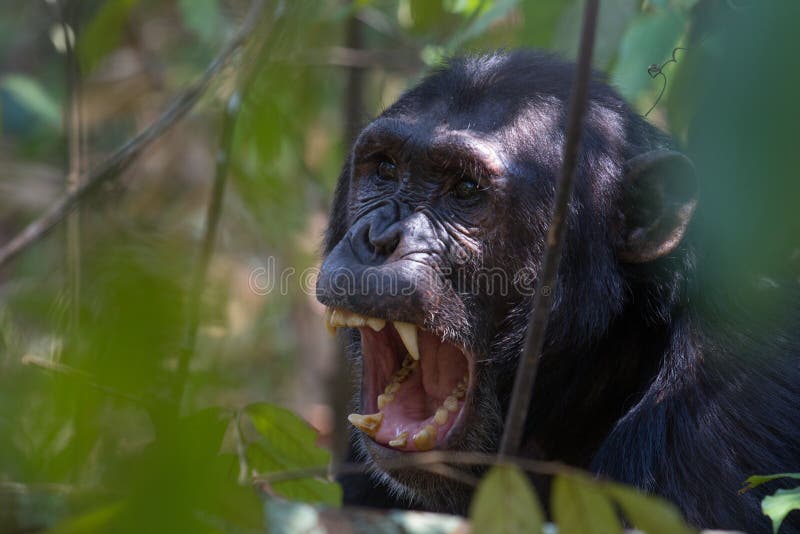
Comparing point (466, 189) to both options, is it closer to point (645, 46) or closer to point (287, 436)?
point (645, 46)

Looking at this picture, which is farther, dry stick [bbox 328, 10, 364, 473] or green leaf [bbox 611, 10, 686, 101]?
dry stick [bbox 328, 10, 364, 473]

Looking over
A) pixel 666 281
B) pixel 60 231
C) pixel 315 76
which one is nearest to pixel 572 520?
pixel 666 281

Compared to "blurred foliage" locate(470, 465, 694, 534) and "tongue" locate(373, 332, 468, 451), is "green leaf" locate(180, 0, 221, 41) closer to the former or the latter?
"tongue" locate(373, 332, 468, 451)

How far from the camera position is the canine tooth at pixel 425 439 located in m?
3.86

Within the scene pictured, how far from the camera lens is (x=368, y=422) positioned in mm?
3980

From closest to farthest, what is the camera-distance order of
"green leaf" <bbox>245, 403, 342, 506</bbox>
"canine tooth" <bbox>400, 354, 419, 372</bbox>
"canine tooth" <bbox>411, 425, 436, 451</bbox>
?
"green leaf" <bbox>245, 403, 342, 506</bbox> → "canine tooth" <bbox>411, 425, 436, 451</bbox> → "canine tooth" <bbox>400, 354, 419, 372</bbox>

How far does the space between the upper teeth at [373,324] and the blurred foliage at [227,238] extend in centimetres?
51

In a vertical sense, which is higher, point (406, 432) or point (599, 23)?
point (599, 23)

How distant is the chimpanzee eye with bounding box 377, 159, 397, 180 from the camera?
4.45 meters

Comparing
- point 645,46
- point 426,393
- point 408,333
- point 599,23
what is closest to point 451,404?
point 426,393

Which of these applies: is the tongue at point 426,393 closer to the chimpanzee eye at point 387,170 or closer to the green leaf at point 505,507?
the chimpanzee eye at point 387,170

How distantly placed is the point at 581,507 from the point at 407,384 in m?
2.60

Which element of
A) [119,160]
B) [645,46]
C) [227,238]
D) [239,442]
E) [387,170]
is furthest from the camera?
[227,238]

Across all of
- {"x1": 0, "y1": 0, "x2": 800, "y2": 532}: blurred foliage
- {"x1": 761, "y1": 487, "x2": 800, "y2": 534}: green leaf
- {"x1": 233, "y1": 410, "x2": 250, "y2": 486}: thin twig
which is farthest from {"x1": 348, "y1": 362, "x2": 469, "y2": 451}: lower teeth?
{"x1": 761, "y1": 487, "x2": 800, "y2": 534}: green leaf
